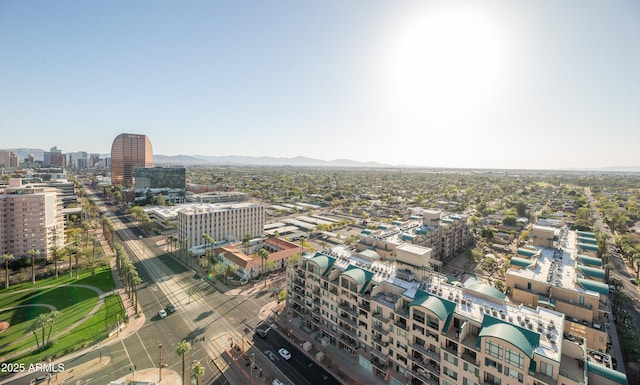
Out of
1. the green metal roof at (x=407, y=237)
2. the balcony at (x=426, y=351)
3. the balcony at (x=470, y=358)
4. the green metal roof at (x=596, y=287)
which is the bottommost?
the balcony at (x=426, y=351)

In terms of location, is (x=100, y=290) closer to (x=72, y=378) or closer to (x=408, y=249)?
(x=72, y=378)

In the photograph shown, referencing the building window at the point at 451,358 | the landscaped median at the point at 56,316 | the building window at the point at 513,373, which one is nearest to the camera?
the building window at the point at 513,373

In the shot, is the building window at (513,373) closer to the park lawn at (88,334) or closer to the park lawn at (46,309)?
the park lawn at (88,334)

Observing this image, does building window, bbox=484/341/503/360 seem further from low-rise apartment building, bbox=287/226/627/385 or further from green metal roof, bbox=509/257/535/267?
green metal roof, bbox=509/257/535/267

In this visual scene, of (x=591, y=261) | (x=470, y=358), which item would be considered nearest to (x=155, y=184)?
(x=470, y=358)

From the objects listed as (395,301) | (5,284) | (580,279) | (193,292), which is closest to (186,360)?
(193,292)

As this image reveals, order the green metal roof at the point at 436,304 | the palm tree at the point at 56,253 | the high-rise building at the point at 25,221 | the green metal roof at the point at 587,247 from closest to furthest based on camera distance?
the green metal roof at the point at 436,304 → the green metal roof at the point at 587,247 → the palm tree at the point at 56,253 → the high-rise building at the point at 25,221

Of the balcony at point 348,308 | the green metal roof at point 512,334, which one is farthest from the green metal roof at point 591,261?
the balcony at point 348,308
